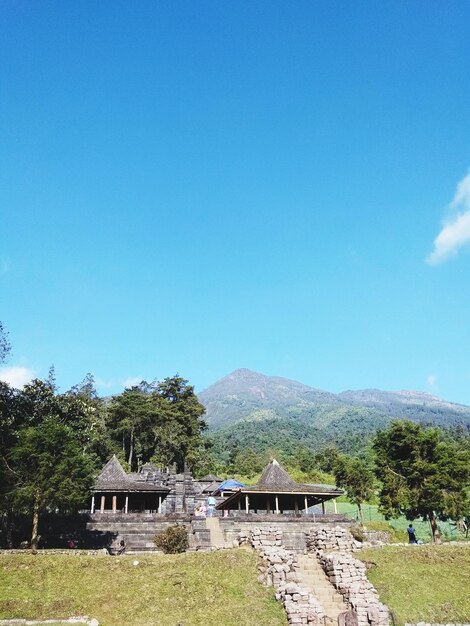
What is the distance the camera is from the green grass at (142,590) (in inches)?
738

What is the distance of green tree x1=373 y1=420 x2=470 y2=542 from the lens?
3372 centimetres

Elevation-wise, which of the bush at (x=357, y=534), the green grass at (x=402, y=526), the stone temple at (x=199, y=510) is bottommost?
the green grass at (x=402, y=526)

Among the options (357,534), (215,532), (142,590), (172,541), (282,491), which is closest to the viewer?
(142,590)

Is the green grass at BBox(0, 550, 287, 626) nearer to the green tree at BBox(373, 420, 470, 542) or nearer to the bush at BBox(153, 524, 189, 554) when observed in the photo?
the bush at BBox(153, 524, 189, 554)

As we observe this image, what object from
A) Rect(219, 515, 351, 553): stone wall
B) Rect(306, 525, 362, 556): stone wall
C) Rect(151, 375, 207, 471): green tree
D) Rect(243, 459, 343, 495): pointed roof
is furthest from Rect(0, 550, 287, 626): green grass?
Rect(151, 375, 207, 471): green tree

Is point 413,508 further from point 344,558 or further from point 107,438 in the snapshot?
point 107,438

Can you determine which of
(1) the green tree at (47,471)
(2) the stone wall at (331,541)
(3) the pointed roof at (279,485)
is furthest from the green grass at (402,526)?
(1) the green tree at (47,471)

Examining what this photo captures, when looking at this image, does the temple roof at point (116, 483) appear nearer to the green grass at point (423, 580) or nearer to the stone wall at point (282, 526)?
the stone wall at point (282, 526)

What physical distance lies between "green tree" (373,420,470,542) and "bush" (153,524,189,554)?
15.5 meters

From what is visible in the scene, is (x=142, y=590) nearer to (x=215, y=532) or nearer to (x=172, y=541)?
(x=172, y=541)

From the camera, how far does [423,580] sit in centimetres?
2314

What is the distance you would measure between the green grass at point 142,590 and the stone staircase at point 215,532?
6.51 m

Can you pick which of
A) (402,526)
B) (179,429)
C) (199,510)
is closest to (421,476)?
(199,510)

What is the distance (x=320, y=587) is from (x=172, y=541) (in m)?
8.83
